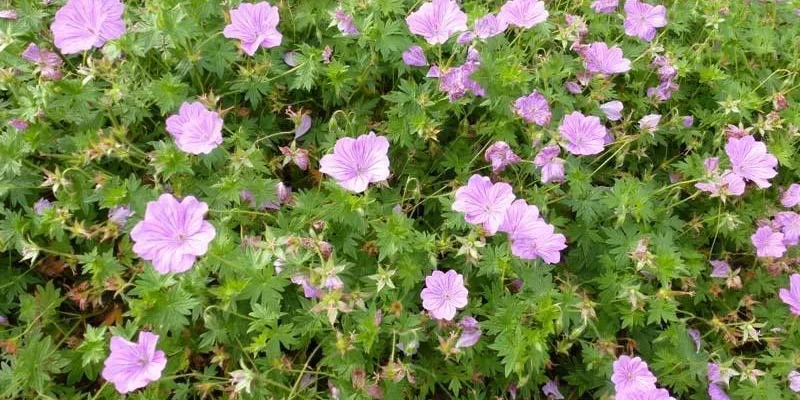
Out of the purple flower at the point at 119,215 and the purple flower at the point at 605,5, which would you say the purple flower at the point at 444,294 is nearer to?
the purple flower at the point at 119,215

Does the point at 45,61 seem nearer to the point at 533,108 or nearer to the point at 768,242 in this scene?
the point at 533,108

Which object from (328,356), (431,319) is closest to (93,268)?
(328,356)

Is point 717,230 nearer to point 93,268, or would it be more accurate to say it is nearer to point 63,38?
point 93,268

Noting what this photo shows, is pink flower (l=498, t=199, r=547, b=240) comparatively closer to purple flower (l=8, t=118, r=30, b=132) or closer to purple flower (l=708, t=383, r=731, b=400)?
purple flower (l=708, t=383, r=731, b=400)

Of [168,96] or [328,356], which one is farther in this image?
[168,96]

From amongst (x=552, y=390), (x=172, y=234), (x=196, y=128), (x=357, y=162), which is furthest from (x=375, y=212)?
(x=552, y=390)
